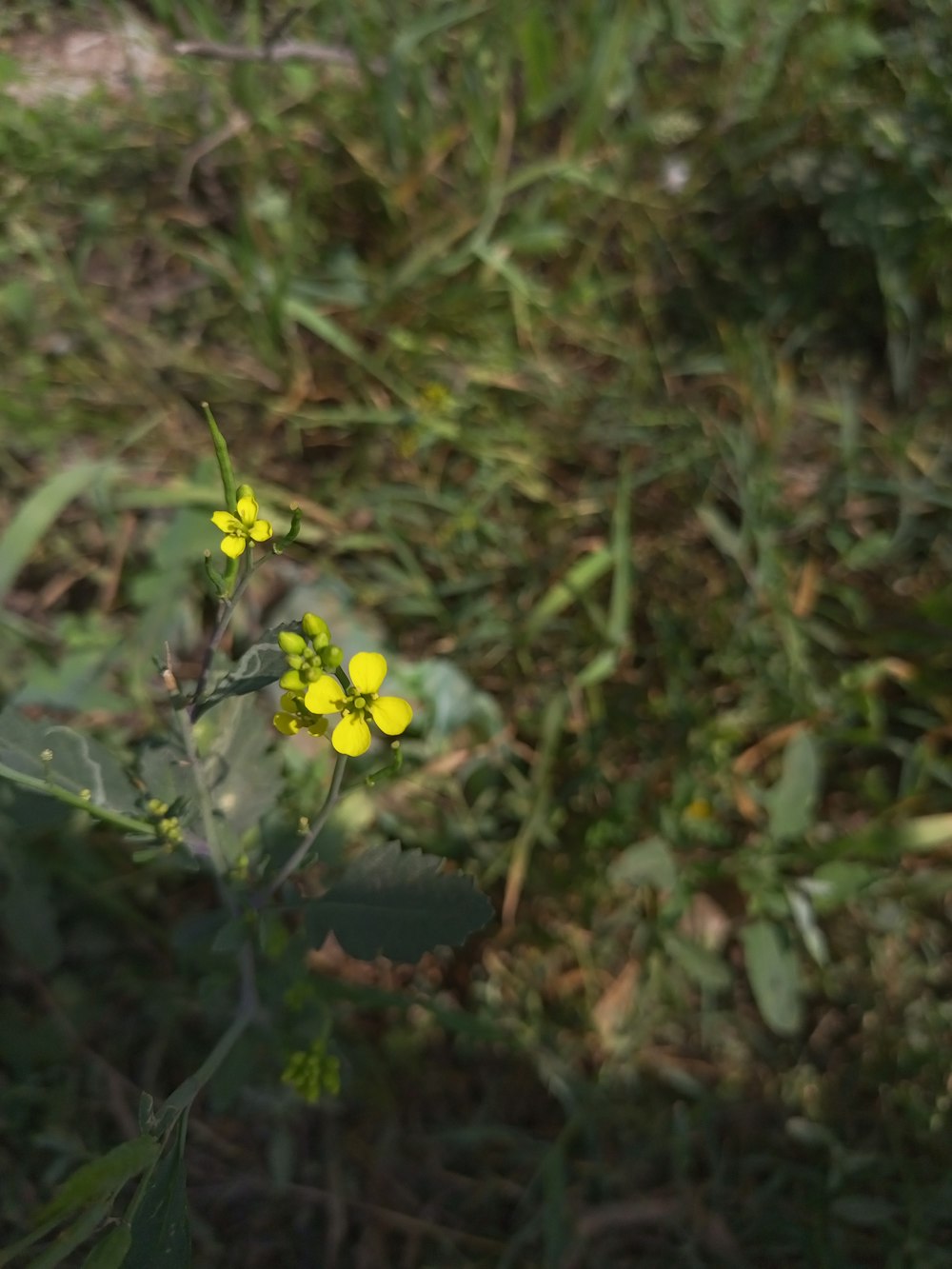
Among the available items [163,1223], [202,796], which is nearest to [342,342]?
[202,796]

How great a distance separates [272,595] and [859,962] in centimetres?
175

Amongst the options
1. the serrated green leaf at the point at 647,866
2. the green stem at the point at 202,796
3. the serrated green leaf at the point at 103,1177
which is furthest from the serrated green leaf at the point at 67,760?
the serrated green leaf at the point at 647,866

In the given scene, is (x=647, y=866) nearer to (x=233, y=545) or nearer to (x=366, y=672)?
(x=366, y=672)

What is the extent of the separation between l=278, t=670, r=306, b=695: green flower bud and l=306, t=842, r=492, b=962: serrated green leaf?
0.39m

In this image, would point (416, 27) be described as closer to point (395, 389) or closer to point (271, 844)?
point (395, 389)

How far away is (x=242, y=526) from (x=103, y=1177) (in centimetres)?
77

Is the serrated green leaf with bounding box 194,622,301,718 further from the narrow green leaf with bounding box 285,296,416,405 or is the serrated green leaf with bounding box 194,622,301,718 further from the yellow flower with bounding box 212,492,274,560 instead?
the narrow green leaf with bounding box 285,296,416,405

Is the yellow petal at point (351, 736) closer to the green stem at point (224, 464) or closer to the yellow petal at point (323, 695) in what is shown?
the yellow petal at point (323, 695)

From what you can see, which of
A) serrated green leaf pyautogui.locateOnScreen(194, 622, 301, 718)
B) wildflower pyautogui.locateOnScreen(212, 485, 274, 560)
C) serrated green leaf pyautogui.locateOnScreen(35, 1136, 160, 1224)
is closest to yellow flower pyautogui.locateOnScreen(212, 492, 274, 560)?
wildflower pyautogui.locateOnScreen(212, 485, 274, 560)

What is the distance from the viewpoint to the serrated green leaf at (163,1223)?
1190 mm

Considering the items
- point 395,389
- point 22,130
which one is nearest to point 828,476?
point 395,389

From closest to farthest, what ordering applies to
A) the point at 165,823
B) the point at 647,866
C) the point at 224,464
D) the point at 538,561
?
the point at 224,464 → the point at 165,823 → the point at 647,866 → the point at 538,561

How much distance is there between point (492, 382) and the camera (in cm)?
263

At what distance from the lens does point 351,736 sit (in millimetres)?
1180
